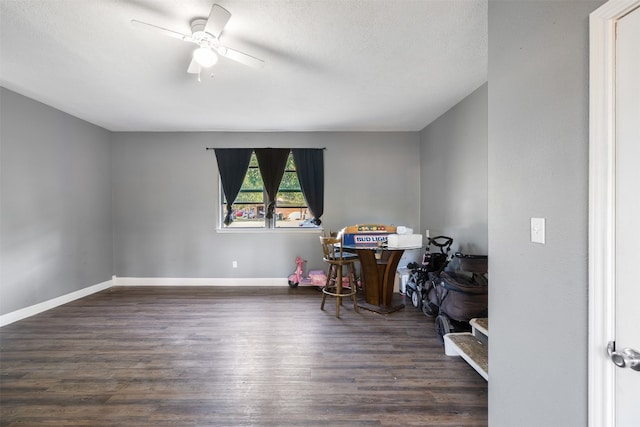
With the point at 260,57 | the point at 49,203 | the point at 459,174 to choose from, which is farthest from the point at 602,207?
the point at 49,203

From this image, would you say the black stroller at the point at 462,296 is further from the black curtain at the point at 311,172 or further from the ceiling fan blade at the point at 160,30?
the ceiling fan blade at the point at 160,30

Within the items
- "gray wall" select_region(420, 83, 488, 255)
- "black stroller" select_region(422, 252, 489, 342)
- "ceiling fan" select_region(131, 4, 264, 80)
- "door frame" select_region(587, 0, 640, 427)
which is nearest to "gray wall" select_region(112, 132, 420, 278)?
"gray wall" select_region(420, 83, 488, 255)

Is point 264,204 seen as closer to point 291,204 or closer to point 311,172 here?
point 291,204

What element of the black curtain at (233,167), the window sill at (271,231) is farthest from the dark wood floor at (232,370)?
the black curtain at (233,167)

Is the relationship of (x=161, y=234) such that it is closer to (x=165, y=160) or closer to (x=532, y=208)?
(x=165, y=160)

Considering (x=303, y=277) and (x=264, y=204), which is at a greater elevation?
(x=264, y=204)

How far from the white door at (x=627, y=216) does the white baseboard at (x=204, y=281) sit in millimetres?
4001

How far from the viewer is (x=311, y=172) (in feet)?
14.7

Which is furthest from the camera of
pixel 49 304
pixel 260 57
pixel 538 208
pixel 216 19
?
pixel 49 304

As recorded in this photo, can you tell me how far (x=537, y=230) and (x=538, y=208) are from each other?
10 centimetres

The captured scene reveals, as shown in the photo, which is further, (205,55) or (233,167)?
(233,167)

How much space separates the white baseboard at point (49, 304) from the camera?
3.04 meters

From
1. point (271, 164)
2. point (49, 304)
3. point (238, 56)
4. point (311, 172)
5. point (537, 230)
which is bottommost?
point (49, 304)

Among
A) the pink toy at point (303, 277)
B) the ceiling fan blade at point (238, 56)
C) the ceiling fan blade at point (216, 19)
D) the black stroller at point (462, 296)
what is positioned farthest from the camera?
the pink toy at point (303, 277)
